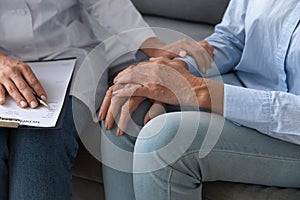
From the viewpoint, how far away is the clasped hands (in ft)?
3.42

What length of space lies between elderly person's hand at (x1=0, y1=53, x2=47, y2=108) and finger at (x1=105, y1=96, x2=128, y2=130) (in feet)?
0.45

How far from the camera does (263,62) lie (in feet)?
3.92

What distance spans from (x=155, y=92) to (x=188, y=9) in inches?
28.4

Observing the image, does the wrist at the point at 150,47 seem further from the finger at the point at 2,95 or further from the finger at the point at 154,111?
the finger at the point at 2,95

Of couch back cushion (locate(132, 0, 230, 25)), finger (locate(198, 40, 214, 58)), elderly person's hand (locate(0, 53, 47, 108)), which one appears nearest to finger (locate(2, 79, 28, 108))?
elderly person's hand (locate(0, 53, 47, 108))

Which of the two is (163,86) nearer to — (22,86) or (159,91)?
(159,91)

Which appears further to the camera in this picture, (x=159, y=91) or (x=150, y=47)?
(x=150, y=47)

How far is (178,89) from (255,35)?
0.85 feet

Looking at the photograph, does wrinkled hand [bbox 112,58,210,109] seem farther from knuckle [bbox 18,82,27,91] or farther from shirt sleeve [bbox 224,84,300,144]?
knuckle [bbox 18,82,27,91]

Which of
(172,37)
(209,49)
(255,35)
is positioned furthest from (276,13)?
(172,37)

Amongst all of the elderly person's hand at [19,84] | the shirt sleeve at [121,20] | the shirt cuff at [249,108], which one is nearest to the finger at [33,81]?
the elderly person's hand at [19,84]

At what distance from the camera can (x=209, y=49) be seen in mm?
1258

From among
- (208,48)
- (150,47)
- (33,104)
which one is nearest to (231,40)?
(208,48)

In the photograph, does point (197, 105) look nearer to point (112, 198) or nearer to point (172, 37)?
point (112, 198)
